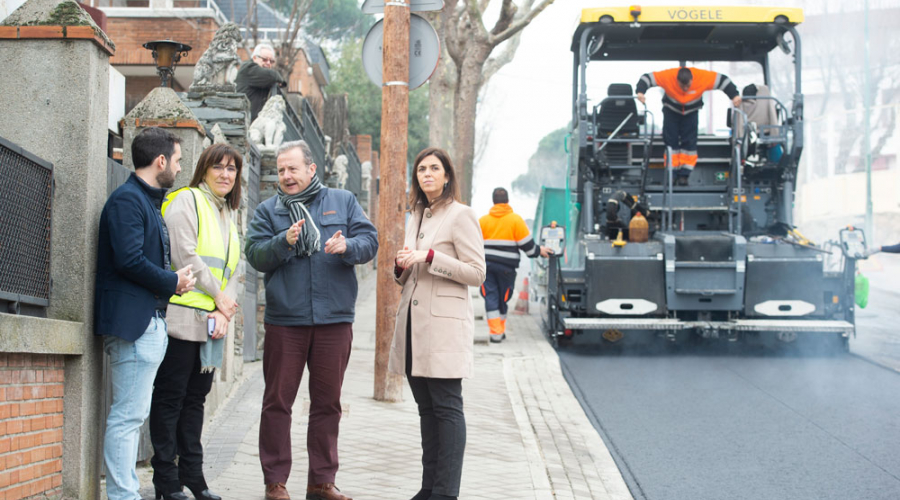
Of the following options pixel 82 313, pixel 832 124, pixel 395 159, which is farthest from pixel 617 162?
pixel 832 124

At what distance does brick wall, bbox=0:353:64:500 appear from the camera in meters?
3.88

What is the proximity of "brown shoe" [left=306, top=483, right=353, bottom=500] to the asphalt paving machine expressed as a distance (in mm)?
6074

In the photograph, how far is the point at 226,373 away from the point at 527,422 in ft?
7.26

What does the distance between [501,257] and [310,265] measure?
7.05m

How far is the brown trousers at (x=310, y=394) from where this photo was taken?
5.05 m

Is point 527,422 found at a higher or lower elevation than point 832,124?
lower

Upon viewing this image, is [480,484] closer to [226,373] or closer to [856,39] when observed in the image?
[226,373]

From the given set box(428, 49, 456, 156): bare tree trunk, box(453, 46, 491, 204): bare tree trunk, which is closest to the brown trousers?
box(453, 46, 491, 204): bare tree trunk

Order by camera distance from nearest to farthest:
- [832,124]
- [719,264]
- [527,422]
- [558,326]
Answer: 1. [527,422]
2. [719,264]
3. [558,326]
4. [832,124]

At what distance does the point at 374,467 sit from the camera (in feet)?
19.0

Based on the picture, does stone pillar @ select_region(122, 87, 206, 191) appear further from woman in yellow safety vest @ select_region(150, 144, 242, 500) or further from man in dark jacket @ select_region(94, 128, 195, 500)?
man in dark jacket @ select_region(94, 128, 195, 500)

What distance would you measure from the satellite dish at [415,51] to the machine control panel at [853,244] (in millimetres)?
5605

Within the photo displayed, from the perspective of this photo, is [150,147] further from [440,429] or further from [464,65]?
[464,65]

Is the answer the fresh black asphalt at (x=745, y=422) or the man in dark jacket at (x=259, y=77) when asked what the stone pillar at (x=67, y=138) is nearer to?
the fresh black asphalt at (x=745, y=422)
